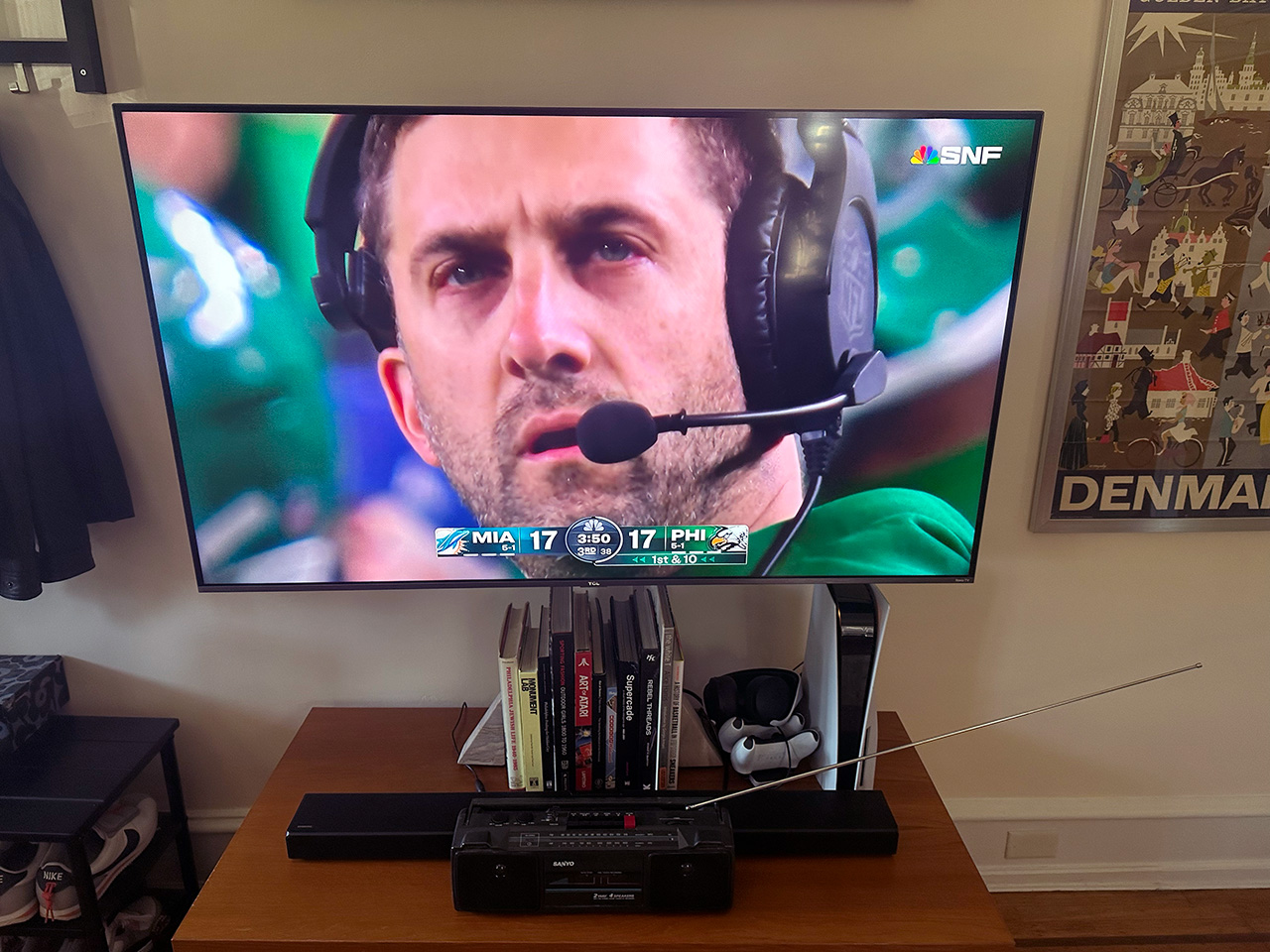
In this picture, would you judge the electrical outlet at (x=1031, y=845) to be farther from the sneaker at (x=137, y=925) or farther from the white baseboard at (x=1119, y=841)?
the sneaker at (x=137, y=925)

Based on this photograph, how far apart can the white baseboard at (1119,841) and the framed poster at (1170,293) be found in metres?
0.65

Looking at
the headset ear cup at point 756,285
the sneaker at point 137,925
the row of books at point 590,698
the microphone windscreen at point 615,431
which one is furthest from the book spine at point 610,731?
the sneaker at point 137,925

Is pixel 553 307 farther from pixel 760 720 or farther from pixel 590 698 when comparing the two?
pixel 760 720

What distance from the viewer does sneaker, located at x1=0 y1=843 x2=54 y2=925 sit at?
1306 millimetres

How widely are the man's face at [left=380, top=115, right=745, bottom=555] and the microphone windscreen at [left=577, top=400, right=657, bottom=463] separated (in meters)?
0.01

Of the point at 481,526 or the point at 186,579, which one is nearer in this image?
the point at 481,526

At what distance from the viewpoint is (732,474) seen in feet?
3.96

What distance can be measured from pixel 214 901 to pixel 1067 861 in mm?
1671

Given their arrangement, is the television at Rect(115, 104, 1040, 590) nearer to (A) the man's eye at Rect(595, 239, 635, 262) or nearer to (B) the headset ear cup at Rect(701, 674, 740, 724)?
(A) the man's eye at Rect(595, 239, 635, 262)

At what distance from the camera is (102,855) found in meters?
1.39

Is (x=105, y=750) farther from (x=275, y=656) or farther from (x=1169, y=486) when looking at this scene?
(x=1169, y=486)

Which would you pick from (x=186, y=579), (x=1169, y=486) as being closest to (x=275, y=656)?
(x=186, y=579)

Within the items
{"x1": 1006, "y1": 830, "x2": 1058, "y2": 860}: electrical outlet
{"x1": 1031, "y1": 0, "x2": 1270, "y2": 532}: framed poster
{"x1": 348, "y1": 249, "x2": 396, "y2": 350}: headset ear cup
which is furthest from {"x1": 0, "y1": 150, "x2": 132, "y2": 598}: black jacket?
{"x1": 1006, "y1": 830, "x2": 1058, "y2": 860}: electrical outlet

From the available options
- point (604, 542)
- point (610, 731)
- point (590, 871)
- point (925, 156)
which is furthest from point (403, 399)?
point (925, 156)
